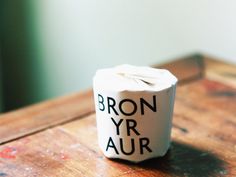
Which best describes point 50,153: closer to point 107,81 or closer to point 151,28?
point 107,81

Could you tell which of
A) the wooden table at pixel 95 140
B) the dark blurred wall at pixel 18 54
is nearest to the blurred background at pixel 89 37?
the dark blurred wall at pixel 18 54

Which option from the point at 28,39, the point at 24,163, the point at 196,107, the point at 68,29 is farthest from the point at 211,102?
the point at 28,39

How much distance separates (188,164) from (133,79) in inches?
6.5

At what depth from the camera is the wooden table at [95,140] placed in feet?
2.30

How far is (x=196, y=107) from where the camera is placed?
95 centimetres

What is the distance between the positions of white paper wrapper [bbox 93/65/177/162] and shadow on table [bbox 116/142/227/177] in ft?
0.05

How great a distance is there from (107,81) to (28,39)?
1.24 meters

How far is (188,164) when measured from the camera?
2.36 ft

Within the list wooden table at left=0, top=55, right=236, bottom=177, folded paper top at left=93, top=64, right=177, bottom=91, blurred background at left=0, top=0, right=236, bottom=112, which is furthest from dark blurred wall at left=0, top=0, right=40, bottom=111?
folded paper top at left=93, top=64, right=177, bottom=91

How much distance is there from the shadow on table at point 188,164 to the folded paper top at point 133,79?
13 cm

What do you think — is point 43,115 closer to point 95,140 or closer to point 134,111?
point 95,140

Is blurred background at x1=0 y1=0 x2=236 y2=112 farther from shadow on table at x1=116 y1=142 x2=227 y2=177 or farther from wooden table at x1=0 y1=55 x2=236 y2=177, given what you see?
shadow on table at x1=116 y1=142 x2=227 y2=177

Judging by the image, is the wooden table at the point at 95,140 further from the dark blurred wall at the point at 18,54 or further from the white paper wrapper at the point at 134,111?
the dark blurred wall at the point at 18,54

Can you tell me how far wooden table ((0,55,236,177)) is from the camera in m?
0.70
